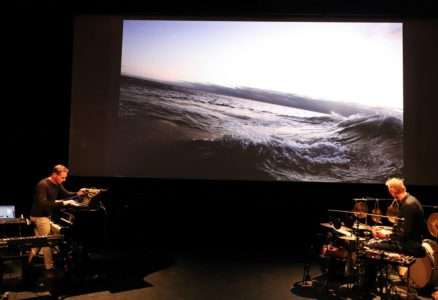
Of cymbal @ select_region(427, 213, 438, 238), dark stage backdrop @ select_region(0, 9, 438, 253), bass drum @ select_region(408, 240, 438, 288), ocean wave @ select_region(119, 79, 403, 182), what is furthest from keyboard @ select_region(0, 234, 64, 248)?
cymbal @ select_region(427, 213, 438, 238)

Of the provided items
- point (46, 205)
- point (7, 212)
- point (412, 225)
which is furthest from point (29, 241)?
point (412, 225)

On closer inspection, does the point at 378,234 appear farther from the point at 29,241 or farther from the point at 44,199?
the point at 44,199

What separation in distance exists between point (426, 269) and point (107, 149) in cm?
470

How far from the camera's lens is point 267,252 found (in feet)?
19.7

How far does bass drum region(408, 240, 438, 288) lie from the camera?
4145 millimetres

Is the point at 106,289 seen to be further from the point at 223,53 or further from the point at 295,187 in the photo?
the point at 223,53

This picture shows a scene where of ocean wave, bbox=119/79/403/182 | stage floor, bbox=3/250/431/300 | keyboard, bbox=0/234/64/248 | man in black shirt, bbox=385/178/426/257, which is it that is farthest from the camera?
ocean wave, bbox=119/79/403/182

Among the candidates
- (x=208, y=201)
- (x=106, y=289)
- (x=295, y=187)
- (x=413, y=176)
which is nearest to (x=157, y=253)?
(x=208, y=201)

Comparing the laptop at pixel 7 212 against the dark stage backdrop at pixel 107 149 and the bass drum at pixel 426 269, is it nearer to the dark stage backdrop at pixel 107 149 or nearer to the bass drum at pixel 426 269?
the dark stage backdrop at pixel 107 149

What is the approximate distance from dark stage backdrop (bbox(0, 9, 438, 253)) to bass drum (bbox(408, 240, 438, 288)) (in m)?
1.80

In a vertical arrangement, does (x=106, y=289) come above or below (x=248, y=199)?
below

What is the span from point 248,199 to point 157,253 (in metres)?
1.68

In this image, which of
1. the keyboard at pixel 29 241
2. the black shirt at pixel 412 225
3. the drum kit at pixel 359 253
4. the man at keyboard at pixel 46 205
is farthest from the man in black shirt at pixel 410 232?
the man at keyboard at pixel 46 205

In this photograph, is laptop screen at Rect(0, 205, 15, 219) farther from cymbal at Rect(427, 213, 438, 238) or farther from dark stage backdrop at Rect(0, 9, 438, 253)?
cymbal at Rect(427, 213, 438, 238)
